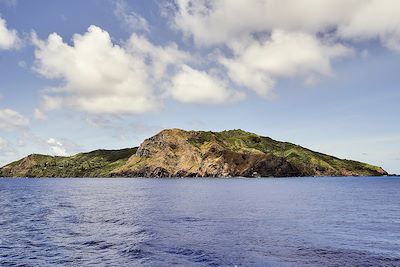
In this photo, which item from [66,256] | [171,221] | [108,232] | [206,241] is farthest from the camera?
[171,221]

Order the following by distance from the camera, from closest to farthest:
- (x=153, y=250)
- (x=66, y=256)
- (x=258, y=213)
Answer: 1. (x=66, y=256)
2. (x=153, y=250)
3. (x=258, y=213)

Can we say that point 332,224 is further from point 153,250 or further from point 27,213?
point 27,213

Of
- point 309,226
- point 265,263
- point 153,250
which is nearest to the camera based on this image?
point 265,263

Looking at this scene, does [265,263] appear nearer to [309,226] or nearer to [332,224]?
[309,226]

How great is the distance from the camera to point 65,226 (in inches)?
2461

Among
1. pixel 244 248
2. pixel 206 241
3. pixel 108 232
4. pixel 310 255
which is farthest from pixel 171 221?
pixel 310 255

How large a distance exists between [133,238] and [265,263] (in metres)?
21.2

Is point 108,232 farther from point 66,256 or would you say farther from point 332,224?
point 332,224

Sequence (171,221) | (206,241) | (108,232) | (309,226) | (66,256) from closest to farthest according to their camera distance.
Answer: (66,256) < (206,241) < (108,232) < (309,226) < (171,221)

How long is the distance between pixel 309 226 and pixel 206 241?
2183 centimetres

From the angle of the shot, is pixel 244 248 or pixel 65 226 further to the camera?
pixel 65 226

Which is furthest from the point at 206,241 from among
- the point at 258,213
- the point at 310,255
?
the point at 258,213

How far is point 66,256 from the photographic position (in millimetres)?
41188

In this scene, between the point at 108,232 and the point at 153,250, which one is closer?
the point at 153,250
